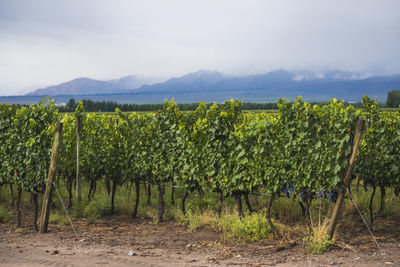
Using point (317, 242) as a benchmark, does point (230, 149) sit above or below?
above

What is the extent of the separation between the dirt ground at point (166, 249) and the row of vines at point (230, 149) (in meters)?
1.04

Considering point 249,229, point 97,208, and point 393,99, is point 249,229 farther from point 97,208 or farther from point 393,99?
point 393,99

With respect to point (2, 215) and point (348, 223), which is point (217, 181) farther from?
point (2, 215)

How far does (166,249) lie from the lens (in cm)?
846

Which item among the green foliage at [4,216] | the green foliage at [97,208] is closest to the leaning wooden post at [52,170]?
the green foliage at [97,208]

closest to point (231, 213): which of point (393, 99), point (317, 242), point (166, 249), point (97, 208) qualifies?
point (166, 249)

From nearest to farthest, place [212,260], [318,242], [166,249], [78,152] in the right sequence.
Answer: [212,260] < [318,242] < [166,249] < [78,152]

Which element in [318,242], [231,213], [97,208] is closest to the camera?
[318,242]

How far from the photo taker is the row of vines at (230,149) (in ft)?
27.4

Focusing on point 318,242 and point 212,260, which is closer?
point 212,260

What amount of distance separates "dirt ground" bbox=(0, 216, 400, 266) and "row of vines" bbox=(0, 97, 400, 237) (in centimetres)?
104

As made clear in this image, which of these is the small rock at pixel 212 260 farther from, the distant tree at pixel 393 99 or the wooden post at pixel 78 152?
the distant tree at pixel 393 99

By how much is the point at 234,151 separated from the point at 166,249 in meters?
2.64

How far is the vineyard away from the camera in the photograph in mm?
8328
